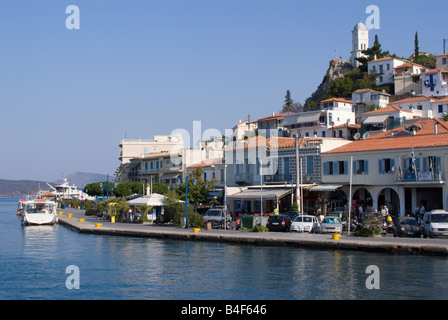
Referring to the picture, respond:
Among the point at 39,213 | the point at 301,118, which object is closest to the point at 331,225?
the point at 39,213

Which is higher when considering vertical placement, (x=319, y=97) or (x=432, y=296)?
(x=319, y=97)

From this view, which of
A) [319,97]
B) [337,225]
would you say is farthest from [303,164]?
[319,97]

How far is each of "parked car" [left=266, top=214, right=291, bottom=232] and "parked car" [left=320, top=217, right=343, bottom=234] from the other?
125 inches

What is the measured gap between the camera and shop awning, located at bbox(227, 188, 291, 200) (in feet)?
158

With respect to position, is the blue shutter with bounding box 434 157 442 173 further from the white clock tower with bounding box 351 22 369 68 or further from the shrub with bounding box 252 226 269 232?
the white clock tower with bounding box 351 22 369 68

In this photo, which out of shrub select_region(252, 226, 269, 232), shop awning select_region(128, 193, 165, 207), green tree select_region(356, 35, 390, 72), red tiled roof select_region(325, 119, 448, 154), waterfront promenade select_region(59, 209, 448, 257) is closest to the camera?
waterfront promenade select_region(59, 209, 448, 257)

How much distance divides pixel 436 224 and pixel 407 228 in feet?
5.98

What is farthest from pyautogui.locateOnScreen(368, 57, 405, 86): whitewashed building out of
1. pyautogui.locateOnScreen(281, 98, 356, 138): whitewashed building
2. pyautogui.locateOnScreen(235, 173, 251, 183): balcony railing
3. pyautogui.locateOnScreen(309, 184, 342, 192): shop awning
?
pyautogui.locateOnScreen(309, 184, 342, 192): shop awning

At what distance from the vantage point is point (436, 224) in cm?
3347

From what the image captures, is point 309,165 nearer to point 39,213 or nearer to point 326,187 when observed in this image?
point 326,187

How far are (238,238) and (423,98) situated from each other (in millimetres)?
64837

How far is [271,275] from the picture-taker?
80.8ft

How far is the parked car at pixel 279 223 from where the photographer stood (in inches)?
1583
